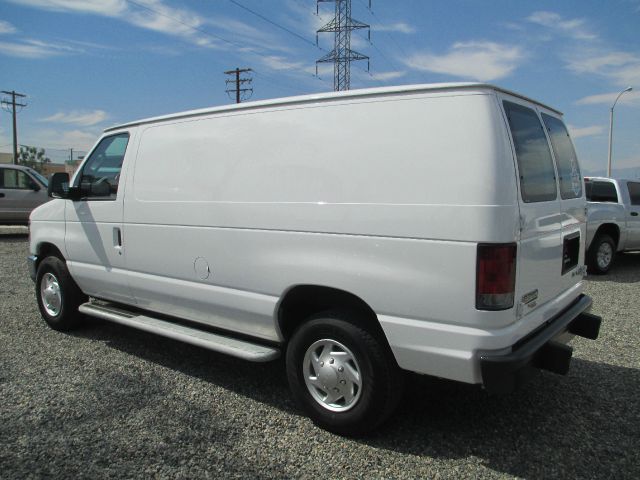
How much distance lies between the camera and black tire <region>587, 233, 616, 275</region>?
9.05 m

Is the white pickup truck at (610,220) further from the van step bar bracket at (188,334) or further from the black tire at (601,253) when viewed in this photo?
the van step bar bracket at (188,334)

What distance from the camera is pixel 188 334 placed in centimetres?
407

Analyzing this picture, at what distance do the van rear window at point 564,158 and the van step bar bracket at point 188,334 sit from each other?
2302 millimetres

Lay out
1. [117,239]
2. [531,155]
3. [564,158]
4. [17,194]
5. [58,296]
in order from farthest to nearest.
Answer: [17,194], [58,296], [117,239], [564,158], [531,155]

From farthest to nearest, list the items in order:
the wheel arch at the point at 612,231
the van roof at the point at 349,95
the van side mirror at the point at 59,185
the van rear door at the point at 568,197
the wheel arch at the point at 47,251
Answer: the wheel arch at the point at 612,231, the wheel arch at the point at 47,251, the van side mirror at the point at 59,185, the van rear door at the point at 568,197, the van roof at the point at 349,95

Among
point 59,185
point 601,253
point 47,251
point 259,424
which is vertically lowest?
point 259,424

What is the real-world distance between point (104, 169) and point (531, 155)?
3730mm

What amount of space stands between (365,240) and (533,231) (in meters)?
0.96

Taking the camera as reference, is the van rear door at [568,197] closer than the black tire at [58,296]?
Yes

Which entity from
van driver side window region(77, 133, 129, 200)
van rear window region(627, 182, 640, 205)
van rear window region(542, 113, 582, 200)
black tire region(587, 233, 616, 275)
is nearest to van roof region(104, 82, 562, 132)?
van rear window region(542, 113, 582, 200)

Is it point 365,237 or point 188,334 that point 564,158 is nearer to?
point 365,237

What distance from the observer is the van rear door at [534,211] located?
293 centimetres

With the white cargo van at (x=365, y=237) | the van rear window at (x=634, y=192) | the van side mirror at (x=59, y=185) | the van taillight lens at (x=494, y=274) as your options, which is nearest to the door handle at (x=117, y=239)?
the white cargo van at (x=365, y=237)

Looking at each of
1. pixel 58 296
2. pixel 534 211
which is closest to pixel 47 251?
pixel 58 296
